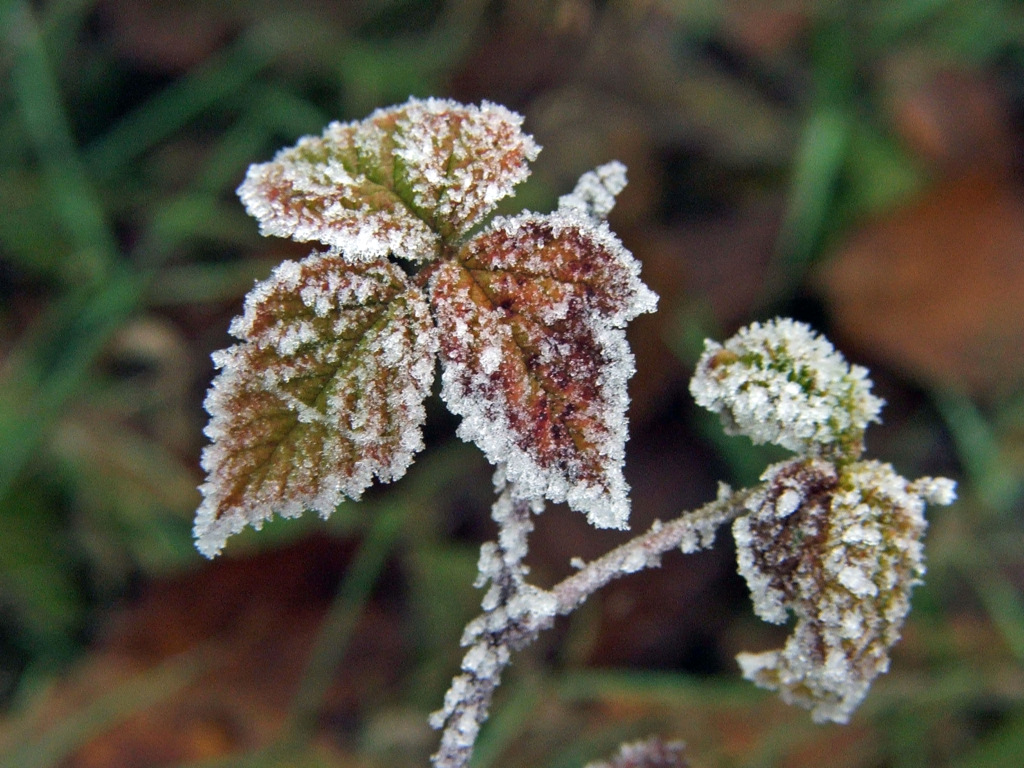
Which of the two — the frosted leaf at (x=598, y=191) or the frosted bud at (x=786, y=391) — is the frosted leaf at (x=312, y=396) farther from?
the frosted bud at (x=786, y=391)

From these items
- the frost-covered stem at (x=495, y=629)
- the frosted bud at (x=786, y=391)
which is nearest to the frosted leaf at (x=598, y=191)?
the frosted bud at (x=786, y=391)

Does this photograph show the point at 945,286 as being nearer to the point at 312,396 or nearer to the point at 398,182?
the point at 398,182

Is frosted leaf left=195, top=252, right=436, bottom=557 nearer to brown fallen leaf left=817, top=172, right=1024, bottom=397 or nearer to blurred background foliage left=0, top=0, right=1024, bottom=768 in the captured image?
blurred background foliage left=0, top=0, right=1024, bottom=768

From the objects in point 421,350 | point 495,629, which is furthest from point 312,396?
point 495,629

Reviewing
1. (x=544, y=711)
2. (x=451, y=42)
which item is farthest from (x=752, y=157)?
(x=544, y=711)

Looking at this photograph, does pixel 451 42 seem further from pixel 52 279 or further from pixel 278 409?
pixel 278 409

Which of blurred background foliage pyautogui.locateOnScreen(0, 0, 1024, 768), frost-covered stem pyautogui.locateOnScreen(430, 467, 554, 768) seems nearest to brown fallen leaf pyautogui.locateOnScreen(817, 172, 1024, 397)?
blurred background foliage pyautogui.locateOnScreen(0, 0, 1024, 768)
